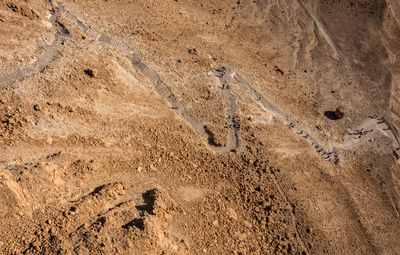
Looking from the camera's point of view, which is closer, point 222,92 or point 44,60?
point 44,60

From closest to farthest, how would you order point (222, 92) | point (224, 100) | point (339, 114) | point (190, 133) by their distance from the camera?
point (190, 133), point (224, 100), point (222, 92), point (339, 114)

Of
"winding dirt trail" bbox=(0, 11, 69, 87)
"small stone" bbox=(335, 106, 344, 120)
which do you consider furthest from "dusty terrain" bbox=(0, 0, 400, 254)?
"small stone" bbox=(335, 106, 344, 120)

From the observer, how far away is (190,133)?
21203 mm

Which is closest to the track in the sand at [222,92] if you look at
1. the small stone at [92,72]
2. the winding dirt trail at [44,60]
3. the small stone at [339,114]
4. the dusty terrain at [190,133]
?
the winding dirt trail at [44,60]

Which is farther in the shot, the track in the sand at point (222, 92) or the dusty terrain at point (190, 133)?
the track in the sand at point (222, 92)

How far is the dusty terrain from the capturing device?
14.4m

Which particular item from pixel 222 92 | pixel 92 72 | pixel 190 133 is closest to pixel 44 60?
pixel 92 72

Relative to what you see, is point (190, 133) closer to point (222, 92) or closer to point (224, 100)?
point (224, 100)

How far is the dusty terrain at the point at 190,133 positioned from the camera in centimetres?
1442

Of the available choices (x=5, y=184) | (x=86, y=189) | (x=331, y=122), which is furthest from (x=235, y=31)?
(x=5, y=184)

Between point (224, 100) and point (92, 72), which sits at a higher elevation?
point (92, 72)

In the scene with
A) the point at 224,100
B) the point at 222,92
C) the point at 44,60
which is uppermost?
the point at 222,92

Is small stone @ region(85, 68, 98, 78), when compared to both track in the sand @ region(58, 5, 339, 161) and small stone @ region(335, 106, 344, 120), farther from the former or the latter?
small stone @ region(335, 106, 344, 120)

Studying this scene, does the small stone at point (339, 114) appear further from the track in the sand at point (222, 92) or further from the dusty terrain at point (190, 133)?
the track in the sand at point (222, 92)
